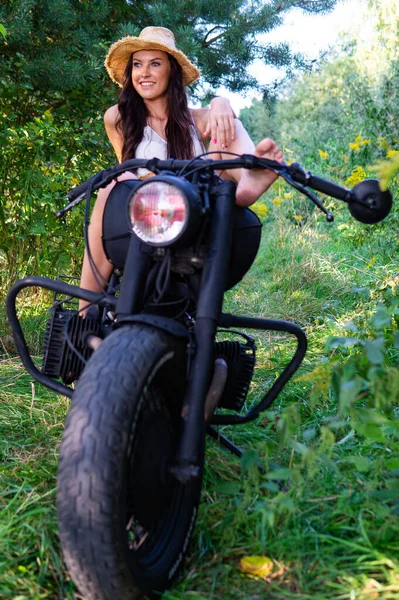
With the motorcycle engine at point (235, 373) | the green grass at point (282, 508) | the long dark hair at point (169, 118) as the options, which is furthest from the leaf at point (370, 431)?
the long dark hair at point (169, 118)

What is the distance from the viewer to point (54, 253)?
4.49 m

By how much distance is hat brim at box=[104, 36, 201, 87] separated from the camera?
2676mm

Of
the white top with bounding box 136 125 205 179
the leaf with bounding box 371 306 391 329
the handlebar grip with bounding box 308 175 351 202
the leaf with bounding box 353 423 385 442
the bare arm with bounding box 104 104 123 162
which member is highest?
the bare arm with bounding box 104 104 123 162

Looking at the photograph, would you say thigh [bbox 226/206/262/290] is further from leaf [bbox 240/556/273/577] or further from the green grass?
leaf [bbox 240/556/273/577]

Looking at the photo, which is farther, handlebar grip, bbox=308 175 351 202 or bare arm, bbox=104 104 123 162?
bare arm, bbox=104 104 123 162

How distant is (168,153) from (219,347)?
82cm

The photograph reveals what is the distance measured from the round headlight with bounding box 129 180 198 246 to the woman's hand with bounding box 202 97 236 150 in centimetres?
74

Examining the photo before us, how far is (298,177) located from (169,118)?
3.18 ft

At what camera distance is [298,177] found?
1847 millimetres

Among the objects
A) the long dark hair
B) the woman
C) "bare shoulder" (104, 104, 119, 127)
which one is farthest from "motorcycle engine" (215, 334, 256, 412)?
"bare shoulder" (104, 104, 119, 127)

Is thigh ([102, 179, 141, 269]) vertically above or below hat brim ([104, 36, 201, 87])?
below

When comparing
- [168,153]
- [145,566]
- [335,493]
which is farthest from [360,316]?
[145,566]

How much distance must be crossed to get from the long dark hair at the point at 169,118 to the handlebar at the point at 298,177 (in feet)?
2.27

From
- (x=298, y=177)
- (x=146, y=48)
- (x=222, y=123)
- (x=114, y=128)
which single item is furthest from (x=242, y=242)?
(x=146, y=48)
